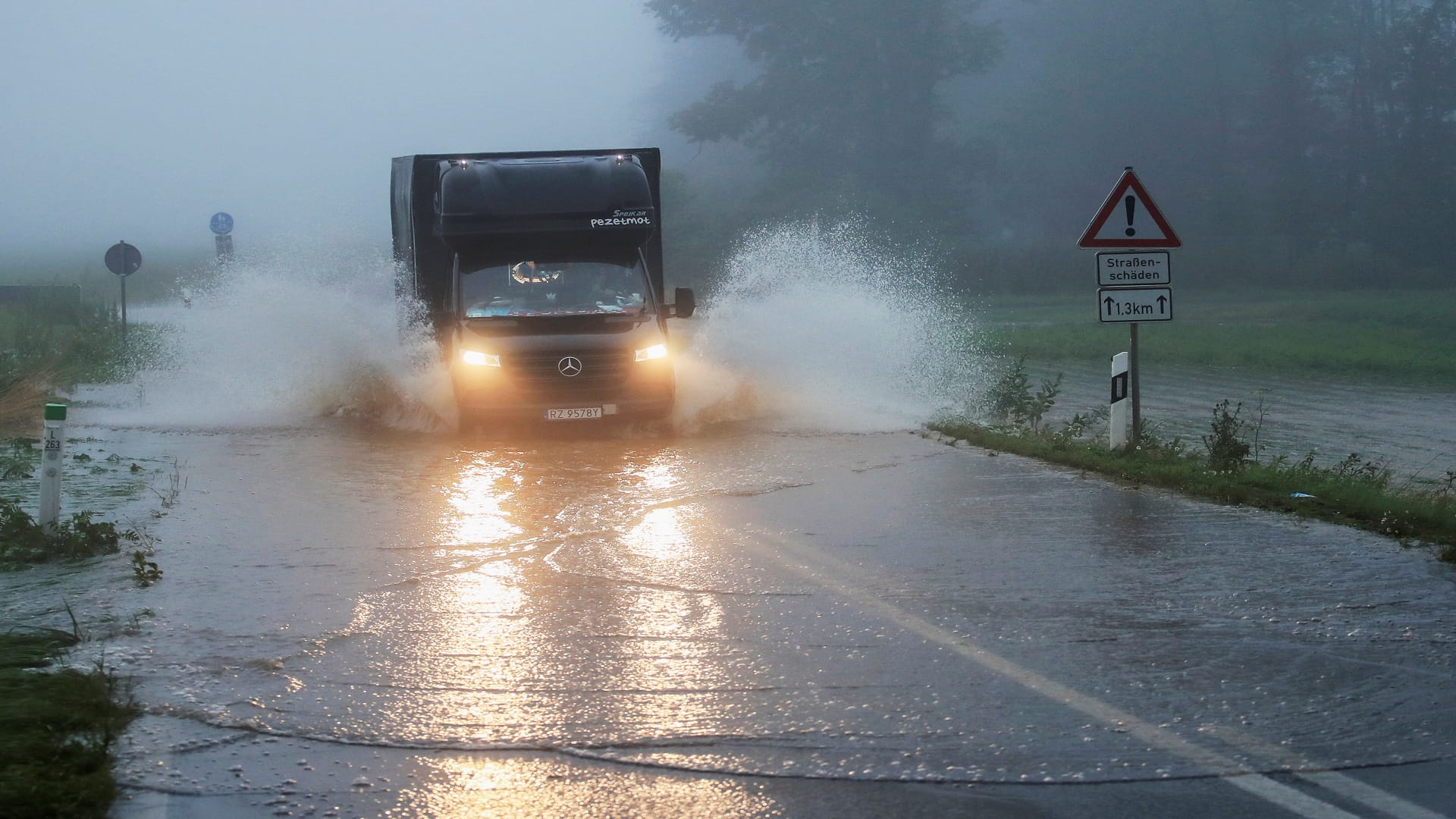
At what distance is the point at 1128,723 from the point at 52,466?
7243mm

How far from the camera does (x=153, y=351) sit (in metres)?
29.1

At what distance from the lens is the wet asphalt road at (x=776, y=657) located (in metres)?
4.92

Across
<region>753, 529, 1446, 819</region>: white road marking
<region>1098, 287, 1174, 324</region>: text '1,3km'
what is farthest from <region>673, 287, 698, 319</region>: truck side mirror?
<region>753, 529, 1446, 819</region>: white road marking

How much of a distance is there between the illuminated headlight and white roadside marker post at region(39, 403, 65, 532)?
7.30m

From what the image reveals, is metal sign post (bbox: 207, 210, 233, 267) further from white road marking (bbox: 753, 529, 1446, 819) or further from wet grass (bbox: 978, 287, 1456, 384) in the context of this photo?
white road marking (bbox: 753, 529, 1446, 819)

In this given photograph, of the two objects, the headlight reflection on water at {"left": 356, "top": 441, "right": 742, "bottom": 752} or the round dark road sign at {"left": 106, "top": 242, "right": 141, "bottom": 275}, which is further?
the round dark road sign at {"left": 106, "top": 242, "right": 141, "bottom": 275}

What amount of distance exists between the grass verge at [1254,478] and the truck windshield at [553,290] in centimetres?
389

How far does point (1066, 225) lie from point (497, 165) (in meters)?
69.3

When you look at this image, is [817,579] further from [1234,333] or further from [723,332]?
[1234,333]

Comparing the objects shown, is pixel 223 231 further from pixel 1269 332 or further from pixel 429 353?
pixel 1269 332

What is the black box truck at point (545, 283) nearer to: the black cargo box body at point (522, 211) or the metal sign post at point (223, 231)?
the black cargo box body at point (522, 211)

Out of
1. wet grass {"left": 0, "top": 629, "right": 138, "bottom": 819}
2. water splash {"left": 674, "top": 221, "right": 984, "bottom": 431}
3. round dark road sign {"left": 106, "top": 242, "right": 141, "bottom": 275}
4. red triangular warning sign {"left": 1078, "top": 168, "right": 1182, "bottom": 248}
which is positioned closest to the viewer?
wet grass {"left": 0, "top": 629, "right": 138, "bottom": 819}

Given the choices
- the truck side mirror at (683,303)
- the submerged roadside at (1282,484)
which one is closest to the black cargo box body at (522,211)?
the truck side mirror at (683,303)

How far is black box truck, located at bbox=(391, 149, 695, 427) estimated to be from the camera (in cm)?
1598
